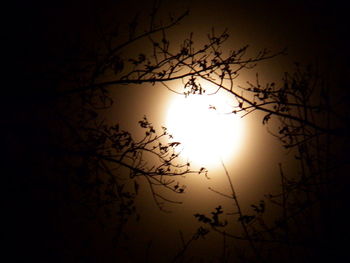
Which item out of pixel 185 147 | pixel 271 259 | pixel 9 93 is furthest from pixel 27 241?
pixel 271 259

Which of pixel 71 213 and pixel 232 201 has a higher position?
pixel 232 201

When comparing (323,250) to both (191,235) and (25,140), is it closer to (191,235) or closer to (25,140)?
(191,235)

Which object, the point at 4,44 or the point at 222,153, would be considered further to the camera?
the point at 222,153

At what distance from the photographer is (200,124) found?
5.75m

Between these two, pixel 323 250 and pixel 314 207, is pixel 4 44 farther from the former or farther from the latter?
pixel 314 207

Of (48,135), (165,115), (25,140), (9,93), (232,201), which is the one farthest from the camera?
(232,201)

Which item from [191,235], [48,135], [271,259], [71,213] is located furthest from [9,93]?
[271,259]

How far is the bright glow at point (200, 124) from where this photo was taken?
18.8 feet

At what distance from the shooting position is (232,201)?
20.8ft

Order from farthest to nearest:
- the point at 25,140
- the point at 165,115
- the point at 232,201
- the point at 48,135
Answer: the point at 232,201 → the point at 165,115 → the point at 48,135 → the point at 25,140

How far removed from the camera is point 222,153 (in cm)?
592

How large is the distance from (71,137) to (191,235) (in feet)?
9.14

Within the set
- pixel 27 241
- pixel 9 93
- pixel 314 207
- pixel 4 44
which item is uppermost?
pixel 314 207

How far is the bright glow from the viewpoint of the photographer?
573 centimetres
